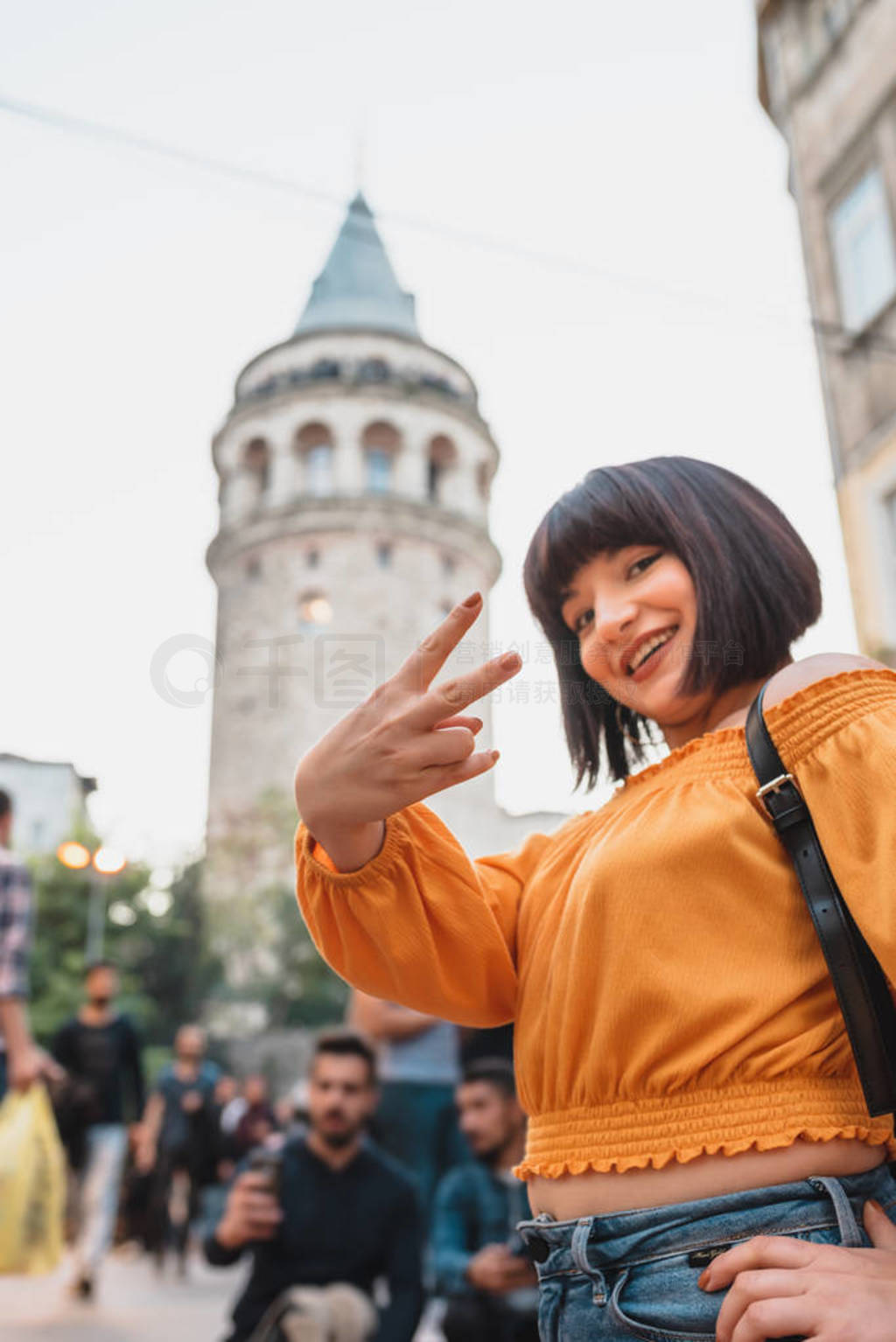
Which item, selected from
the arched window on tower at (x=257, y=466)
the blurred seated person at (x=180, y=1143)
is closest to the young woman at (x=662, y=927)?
the blurred seated person at (x=180, y=1143)

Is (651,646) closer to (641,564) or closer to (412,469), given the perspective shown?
(641,564)

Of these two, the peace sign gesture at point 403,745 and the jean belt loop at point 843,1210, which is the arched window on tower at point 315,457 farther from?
the jean belt loop at point 843,1210

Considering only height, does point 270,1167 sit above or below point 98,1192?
below

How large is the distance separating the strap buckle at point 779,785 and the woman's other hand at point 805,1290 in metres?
0.47

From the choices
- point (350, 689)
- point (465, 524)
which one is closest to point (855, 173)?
point (350, 689)

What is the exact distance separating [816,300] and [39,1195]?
937 centimetres

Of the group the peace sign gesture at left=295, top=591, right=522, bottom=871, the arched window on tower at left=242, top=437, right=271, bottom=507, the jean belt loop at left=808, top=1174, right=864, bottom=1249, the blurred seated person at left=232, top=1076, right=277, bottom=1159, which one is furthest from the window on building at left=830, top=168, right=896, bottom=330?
the arched window on tower at left=242, top=437, right=271, bottom=507

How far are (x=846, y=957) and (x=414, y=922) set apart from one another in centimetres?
54

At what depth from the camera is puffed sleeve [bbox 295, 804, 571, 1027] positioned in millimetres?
1506

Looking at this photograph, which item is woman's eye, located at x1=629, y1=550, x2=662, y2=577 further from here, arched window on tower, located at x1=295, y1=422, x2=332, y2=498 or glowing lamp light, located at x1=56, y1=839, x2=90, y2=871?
arched window on tower, located at x1=295, y1=422, x2=332, y2=498

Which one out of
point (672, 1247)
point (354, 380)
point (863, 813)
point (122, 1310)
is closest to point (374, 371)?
point (354, 380)

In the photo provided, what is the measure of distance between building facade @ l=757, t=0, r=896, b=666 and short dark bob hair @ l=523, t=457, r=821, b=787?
24.9ft

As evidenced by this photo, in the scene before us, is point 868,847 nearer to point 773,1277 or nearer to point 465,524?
point 773,1277

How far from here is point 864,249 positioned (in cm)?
1012
